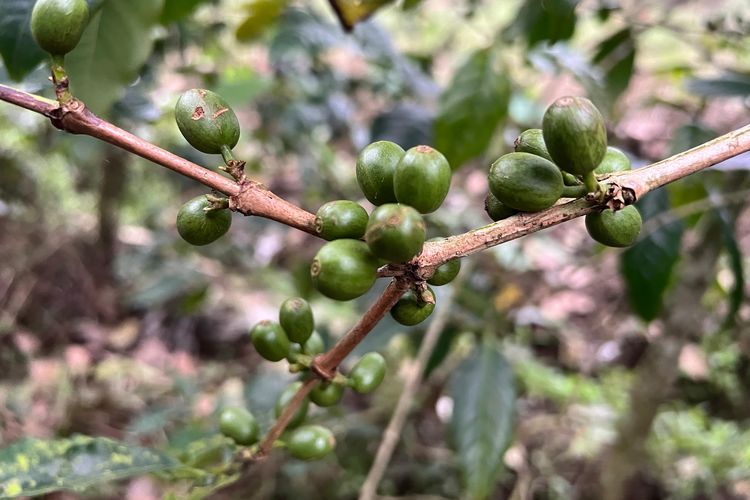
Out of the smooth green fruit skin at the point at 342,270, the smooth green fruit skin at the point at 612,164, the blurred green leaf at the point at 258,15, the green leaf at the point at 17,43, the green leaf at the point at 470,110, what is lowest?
the smooth green fruit skin at the point at 342,270

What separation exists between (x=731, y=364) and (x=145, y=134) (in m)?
1.99

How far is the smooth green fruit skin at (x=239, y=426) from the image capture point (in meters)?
0.62

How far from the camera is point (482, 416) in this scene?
1180mm

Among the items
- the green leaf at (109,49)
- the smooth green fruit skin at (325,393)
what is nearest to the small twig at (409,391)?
the smooth green fruit skin at (325,393)

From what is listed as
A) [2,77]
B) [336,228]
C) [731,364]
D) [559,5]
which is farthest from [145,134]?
[731,364]

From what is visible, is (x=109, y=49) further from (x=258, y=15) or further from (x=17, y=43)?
(x=258, y=15)

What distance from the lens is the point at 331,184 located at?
2.17 m

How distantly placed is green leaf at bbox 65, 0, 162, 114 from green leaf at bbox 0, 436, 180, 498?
1.36ft

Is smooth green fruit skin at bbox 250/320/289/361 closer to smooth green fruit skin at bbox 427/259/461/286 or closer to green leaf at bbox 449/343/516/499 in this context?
smooth green fruit skin at bbox 427/259/461/286

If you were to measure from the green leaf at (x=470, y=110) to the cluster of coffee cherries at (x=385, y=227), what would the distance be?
0.68 metres

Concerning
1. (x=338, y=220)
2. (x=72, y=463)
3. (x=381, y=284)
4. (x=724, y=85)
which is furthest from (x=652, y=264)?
(x=72, y=463)

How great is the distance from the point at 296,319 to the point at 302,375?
0.35ft

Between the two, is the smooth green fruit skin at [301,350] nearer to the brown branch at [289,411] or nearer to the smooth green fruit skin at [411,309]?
the brown branch at [289,411]

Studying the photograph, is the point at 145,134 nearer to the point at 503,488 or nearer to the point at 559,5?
the point at 559,5
